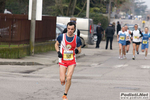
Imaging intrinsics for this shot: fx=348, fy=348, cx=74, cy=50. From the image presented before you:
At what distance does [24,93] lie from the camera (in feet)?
26.3

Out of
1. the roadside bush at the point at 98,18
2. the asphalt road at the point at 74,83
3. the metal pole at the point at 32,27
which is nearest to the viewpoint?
the asphalt road at the point at 74,83

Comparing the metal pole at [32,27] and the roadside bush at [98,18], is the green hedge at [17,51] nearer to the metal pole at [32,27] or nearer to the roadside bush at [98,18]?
the metal pole at [32,27]

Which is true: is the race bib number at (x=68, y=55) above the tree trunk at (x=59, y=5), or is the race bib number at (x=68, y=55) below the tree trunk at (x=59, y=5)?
below

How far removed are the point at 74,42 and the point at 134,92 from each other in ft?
6.70

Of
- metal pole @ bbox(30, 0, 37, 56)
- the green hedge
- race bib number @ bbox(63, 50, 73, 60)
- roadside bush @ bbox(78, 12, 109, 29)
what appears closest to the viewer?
race bib number @ bbox(63, 50, 73, 60)

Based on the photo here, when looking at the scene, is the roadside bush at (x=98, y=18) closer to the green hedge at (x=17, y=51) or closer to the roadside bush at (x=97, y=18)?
Answer: the roadside bush at (x=97, y=18)

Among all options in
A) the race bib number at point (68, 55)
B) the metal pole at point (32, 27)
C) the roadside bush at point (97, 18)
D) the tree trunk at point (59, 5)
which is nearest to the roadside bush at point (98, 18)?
the roadside bush at point (97, 18)

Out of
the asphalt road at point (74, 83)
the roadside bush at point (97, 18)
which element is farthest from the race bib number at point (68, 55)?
the roadside bush at point (97, 18)

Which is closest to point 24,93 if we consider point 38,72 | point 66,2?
point 38,72

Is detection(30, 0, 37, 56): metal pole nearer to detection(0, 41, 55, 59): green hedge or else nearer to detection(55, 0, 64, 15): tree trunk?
detection(0, 41, 55, 59): green hedge

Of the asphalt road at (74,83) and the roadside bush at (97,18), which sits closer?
the asphalt road at (74,83)

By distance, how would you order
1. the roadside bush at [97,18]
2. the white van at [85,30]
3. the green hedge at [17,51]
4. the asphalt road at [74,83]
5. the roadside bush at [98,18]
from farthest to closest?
the roadside bush at [98,18]
the roadside bush at [97,18]
the white van at [85,30]
the green hedge at [17,51]
the asphalt road at [74,83]

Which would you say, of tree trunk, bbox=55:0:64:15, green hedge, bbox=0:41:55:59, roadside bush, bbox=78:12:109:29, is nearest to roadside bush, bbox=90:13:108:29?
roadside bush, bbox=78:12:109:29

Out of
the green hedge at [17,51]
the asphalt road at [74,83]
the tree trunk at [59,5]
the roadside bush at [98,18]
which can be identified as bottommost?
the asphalt road at [74,83]
